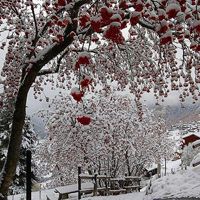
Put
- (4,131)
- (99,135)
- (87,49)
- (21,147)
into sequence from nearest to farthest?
(87,49) < (99,135) < (4,131) < (21,147)

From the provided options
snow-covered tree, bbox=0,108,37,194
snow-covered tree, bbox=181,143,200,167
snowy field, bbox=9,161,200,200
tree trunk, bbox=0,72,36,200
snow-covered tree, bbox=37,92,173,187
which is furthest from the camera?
snow-covered tree, bbox=181,143,200,167

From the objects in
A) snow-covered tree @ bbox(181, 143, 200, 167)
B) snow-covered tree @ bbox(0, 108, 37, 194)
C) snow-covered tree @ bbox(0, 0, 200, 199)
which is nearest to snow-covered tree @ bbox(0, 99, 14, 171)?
snow-covered tree @ bbox(0, 108, 37, 194)

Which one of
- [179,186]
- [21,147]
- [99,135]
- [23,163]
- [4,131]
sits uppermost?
[4,131]

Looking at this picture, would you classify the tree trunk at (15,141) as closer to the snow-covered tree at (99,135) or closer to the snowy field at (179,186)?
the snowy field at (179,186)

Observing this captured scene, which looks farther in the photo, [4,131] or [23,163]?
[23,163]

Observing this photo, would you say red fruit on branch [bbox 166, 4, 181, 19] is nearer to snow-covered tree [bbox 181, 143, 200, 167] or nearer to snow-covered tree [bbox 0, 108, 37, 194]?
Answer: snow-covered tree [bbox 0, 108, 37, 194]

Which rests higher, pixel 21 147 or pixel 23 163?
pixel 21 147

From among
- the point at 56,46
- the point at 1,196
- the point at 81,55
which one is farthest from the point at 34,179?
the point at 81,55

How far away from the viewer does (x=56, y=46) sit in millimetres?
4457

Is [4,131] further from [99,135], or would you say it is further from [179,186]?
[179,186]

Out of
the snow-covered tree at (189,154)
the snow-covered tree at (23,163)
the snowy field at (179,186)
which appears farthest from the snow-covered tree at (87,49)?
the snow-covered tree at (189,154)

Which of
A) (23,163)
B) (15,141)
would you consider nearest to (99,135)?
(15,141)

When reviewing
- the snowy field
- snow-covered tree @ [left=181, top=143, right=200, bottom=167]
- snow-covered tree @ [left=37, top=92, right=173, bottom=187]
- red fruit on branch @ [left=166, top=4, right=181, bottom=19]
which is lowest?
snow-covered tree @ [left=181, top=143, right=200, bottom=167]

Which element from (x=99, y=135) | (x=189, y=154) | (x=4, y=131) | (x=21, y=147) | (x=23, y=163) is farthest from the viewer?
(x=189, y=154)
